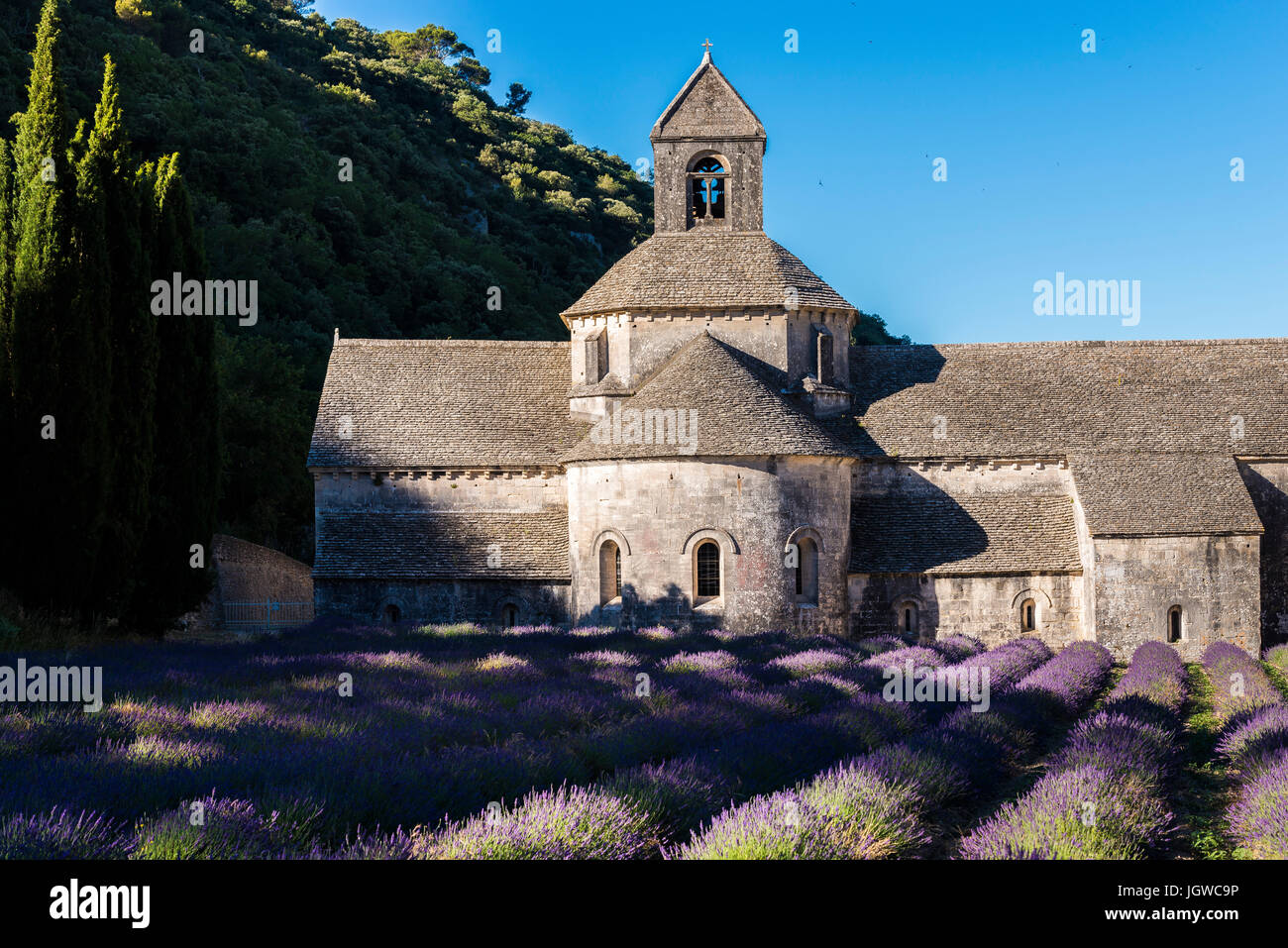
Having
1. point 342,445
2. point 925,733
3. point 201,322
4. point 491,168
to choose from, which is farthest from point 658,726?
point 491,168

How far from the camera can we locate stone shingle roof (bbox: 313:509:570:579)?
2717 cm

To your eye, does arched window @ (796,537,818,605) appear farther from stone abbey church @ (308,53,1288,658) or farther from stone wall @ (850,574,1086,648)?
stone wall @ (850,574,1086,648)

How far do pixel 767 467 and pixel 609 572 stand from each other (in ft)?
14.5

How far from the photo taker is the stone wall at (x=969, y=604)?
2678 cm

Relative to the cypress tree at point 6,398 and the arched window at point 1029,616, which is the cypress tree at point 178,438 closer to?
the cypress tree at point 6,398

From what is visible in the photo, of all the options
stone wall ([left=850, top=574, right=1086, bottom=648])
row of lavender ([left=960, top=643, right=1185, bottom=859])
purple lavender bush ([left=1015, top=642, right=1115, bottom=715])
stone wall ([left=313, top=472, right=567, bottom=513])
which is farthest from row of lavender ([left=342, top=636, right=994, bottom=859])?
stone wall ([left=313, top=472, right=567, bottom=513])

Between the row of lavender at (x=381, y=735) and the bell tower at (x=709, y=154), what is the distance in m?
15.7

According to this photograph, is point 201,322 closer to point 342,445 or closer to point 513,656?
point 342,445

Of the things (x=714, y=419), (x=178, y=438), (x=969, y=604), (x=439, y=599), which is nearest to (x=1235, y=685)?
(x=969, y=604)

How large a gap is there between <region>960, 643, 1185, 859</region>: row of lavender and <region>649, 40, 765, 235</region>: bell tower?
20112 millimetres

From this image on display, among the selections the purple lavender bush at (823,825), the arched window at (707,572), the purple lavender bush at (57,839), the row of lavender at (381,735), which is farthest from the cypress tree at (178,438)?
the purple lavender bush at (823,825)

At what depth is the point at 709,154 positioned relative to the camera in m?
30.7
